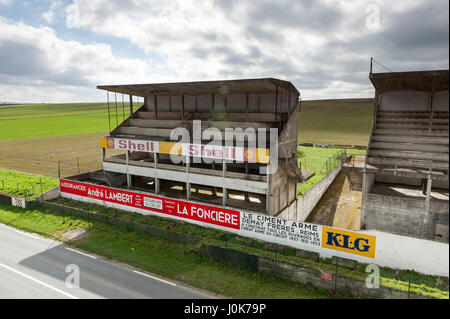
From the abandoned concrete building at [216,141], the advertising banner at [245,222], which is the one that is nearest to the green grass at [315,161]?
the abandoned concrete building at [216,141]

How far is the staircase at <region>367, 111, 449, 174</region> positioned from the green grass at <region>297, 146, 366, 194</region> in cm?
1141

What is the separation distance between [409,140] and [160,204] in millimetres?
21681

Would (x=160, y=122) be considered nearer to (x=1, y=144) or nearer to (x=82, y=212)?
(x=82, y=212)

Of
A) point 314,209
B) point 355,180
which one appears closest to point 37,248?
point 314,209

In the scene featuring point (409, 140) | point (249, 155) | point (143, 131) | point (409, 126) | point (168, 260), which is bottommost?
point (168, 260)

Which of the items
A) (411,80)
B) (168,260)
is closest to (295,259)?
(168,260)

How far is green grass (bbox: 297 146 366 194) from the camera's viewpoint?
131 feet

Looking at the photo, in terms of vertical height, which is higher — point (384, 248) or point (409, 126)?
point (409, 126)

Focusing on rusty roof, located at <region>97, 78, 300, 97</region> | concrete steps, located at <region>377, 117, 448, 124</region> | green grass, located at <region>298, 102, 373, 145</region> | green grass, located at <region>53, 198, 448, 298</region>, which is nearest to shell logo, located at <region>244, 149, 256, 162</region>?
rusty roof, located at <region>97, 78, 300, 97</region>

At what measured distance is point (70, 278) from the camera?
1752 cm

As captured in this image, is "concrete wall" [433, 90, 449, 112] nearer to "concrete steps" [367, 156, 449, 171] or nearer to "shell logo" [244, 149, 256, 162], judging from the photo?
"concrete steps" [367, 156, 449, 171]

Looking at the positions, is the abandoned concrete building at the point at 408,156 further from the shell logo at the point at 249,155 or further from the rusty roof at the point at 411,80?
the shell logo at the point at 249,155

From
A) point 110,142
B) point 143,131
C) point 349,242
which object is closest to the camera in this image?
point 349,242

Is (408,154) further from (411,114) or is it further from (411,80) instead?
(411,80)
